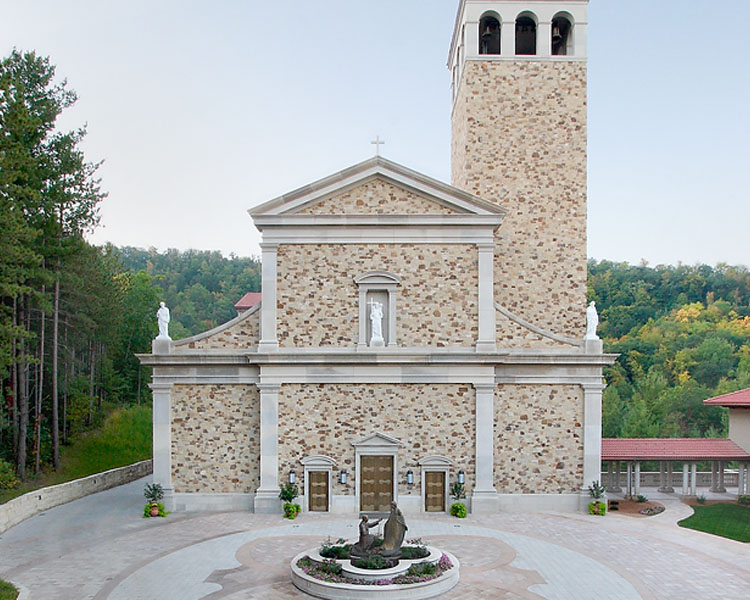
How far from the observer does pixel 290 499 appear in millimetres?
22078

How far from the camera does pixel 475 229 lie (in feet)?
75.6

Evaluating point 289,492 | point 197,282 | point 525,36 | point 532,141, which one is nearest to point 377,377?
point 289,492

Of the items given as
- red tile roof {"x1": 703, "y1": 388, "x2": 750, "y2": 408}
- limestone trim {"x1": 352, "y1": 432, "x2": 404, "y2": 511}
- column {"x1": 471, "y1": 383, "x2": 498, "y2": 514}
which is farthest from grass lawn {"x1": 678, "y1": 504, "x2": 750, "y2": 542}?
limestone trim {"x1": 352, "y1": 432, "x2": 404, "y2": 511}

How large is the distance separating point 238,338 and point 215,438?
3.62 metres

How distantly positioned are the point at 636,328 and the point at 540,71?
49.3 meters

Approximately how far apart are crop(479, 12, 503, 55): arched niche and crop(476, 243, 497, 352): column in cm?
918

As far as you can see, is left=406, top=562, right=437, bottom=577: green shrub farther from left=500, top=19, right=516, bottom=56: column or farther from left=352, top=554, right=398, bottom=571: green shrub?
left=500, top=19, right=516, bottom=56: column

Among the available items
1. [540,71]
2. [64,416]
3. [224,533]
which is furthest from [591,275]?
[224,533]

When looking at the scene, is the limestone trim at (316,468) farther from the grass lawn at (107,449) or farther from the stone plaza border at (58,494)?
Result: the grass lawn at (107,449)

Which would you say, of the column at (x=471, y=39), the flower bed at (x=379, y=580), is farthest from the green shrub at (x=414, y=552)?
the column at (x=471, y=39)

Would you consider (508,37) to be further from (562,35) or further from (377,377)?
(377,377)

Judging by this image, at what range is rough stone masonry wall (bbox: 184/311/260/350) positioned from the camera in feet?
75.9

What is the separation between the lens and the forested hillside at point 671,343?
47.9 m

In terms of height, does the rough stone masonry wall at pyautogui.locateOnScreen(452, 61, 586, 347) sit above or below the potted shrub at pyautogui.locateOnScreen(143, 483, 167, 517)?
above
